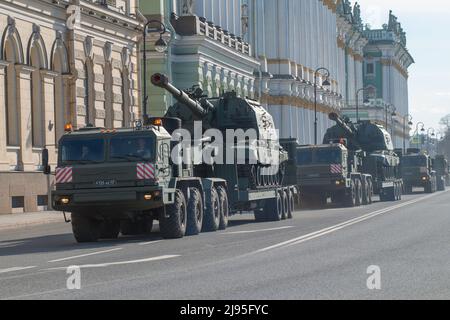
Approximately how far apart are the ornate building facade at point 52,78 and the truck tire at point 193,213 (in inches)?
465

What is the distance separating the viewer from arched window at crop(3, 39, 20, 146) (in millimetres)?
38719

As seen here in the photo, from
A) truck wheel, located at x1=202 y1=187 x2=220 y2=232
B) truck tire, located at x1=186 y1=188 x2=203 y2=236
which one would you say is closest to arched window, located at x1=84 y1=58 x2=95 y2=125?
truck wheel, located at x1=202 y1=187 x2=220 y2=232

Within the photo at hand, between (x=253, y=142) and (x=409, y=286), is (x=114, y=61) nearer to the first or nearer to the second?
(x=253, y=142)

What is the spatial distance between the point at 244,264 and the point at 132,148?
769 centimetres

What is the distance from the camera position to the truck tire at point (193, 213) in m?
26.5

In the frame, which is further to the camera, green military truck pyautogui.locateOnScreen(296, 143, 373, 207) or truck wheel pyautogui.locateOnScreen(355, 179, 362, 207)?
truck wheel pyautogui.locateOnScreen(355, 179, 362, 207)

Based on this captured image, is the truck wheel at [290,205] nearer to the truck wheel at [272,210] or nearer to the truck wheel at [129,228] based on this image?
the truck wheel at [272,210]

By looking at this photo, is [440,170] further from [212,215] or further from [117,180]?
[117,180]

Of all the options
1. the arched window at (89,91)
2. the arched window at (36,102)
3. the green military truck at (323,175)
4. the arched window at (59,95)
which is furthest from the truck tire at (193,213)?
the green military truck at (323,175)

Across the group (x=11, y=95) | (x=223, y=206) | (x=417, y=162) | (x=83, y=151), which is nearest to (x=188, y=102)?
(x=223, y=206)

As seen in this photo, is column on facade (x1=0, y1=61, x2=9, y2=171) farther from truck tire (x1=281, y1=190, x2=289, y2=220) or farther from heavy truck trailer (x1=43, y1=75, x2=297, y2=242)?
heavy truck trailer (x1=43, y1=75, x2=297, y2=242)

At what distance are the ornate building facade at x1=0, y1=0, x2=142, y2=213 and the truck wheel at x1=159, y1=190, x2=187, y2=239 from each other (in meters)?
12.9
